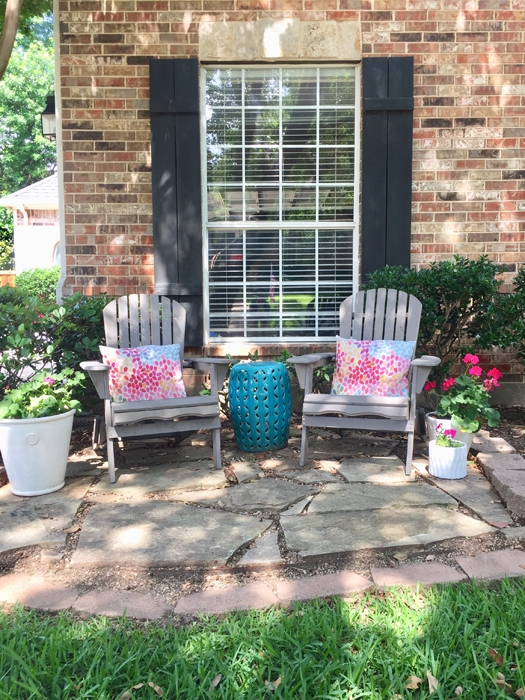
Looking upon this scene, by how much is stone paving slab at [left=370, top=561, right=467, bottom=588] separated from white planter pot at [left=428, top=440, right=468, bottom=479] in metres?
1.12

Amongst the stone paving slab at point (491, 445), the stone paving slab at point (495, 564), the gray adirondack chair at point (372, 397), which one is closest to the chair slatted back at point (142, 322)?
the gray adirondack chair at point (372, 397)

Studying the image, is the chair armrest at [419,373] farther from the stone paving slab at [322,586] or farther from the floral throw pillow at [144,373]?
the stone paving slab at [322,586]

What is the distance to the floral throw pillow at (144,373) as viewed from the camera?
397 centimetres

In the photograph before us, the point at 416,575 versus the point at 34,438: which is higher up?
the point at 34,438

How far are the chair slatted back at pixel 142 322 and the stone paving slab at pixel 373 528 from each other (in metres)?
1.68

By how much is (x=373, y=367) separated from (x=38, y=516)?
81.9 inches

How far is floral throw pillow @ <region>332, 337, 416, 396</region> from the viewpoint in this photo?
4004 mm

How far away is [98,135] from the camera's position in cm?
480

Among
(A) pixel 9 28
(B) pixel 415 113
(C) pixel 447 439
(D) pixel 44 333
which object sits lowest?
(C) pixel 447 439

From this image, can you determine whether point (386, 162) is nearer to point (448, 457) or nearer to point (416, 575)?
point (448, 457)

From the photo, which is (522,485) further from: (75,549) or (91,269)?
(91,269)

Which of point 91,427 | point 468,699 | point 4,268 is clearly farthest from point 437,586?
point 4,268

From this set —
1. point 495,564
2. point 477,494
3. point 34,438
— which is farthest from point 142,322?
point 495,564

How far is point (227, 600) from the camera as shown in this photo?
219 cm
